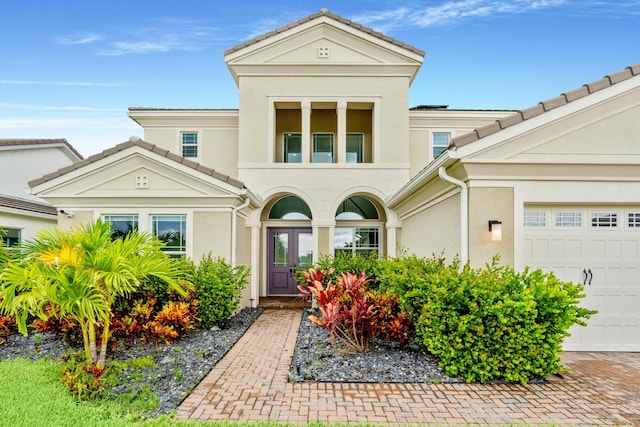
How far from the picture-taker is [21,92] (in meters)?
18.2

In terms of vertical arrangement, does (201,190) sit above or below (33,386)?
above

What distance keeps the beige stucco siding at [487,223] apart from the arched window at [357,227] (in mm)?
7164

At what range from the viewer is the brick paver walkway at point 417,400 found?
176 inches

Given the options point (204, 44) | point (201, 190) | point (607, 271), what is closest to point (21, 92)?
point (204, 44)

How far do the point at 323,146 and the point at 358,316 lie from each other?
29.8 feet

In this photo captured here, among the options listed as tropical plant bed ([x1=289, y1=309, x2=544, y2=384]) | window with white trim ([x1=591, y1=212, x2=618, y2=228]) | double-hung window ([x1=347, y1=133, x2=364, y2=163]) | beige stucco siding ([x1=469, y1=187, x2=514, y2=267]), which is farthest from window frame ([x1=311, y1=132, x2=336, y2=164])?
window with white trim ([x1=591, y1=212, x2=618, y2=228])

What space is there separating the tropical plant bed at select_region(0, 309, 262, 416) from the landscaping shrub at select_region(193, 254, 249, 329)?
31cm

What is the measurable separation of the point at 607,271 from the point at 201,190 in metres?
9.04

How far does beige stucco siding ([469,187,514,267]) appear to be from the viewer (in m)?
6.87

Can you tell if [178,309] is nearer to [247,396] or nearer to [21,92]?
[247,396]

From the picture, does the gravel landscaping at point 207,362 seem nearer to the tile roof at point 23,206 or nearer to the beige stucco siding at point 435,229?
the beige stucco siding at point 435,229

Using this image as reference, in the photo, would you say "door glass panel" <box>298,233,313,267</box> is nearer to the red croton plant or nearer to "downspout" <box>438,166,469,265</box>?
A: the red croton plant

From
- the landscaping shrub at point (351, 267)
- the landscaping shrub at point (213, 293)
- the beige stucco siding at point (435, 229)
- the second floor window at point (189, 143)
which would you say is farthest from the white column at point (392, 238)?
the second floor window at point (189, 143)

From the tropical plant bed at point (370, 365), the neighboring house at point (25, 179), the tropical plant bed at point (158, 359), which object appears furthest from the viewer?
→ the neighboring house at point (25, 179)
